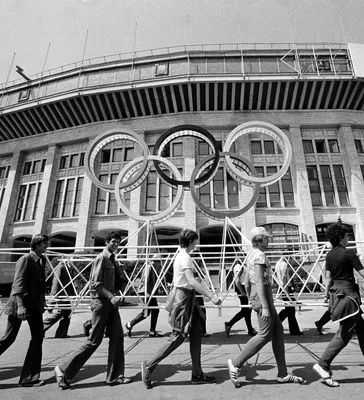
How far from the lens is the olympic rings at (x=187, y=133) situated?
358 inches

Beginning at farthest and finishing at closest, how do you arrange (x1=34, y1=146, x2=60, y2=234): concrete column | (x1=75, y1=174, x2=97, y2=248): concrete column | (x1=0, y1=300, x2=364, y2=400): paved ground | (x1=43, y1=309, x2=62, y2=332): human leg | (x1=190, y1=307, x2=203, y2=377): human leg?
(x1=34, y1=146, x2=60, y2=234): concrete column, (x1=75, y1=174, x2=97, y2=248): concrete column, (x1=43, y1=309, x2=62, y2=332): human leg, (x1=190, y1=307, x2=203, y2=377): human leg, (x1=0, y1=300, x2=364, y2=400): paved ground

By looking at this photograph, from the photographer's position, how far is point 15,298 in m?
3.51

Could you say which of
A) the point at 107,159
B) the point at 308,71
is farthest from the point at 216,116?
the point at 107,159

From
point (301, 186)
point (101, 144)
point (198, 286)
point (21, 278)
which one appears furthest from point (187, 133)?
point (301, 186)

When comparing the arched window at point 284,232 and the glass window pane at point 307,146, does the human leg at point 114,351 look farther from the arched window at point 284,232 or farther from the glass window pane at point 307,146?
the glass window pane at point 307,146

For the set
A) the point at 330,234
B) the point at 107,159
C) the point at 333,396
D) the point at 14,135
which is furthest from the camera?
the point at 14,135

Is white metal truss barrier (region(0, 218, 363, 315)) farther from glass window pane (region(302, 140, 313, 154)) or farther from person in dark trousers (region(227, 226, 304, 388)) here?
glass window pane (region(302, 140, 313, 154))

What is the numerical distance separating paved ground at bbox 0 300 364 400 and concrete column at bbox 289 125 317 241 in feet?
53.7

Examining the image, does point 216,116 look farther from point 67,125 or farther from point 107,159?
point 67,125

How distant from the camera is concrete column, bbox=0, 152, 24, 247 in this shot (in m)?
24.0

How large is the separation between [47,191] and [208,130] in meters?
15.8

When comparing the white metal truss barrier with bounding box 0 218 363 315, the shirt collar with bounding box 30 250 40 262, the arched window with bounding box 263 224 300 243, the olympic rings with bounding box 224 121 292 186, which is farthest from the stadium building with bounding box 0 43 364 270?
the shirt collar with bounding box 30 250 40 262

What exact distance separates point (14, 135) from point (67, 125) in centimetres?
650

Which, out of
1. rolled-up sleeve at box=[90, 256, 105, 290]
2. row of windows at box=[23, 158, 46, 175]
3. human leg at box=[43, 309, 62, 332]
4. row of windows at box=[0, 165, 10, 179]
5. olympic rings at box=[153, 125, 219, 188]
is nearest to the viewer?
rolled-up sleeve at box=[90, 256, 105, 290]
